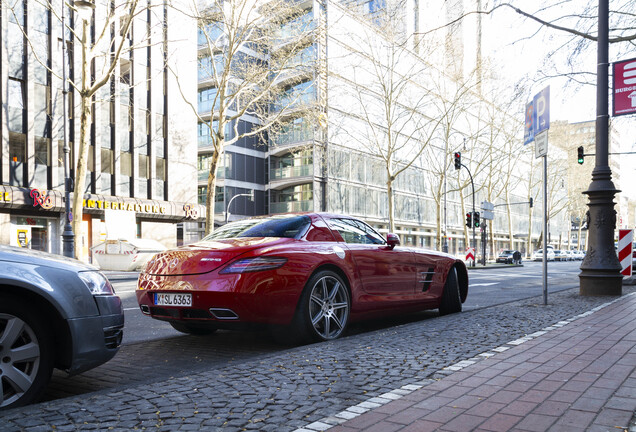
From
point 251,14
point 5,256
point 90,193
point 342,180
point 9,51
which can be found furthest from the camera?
point 342,180

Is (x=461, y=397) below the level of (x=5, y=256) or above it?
below

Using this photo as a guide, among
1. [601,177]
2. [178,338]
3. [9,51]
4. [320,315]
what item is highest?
[9,51]

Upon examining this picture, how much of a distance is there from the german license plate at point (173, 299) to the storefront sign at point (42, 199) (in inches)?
940

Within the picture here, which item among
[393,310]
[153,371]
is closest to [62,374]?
[153,371]

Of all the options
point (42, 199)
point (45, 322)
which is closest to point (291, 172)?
point (42, 199)

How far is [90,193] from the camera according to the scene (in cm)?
2820

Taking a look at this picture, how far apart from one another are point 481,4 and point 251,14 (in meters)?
14.6

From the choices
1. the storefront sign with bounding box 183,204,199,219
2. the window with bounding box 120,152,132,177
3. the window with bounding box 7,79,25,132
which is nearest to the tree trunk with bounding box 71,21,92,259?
the window with bounding box 7,79,25,132

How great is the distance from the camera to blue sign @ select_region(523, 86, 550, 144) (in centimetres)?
800

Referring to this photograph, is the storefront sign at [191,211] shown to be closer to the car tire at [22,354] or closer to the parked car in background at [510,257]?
the parked car in background at [510,257]

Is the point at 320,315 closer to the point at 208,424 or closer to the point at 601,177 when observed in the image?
the point at 208,424

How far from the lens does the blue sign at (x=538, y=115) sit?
8.00 m

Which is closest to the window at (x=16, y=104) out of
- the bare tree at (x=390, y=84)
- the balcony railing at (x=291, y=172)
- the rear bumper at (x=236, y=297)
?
the bare tree at (x=390, y=84)

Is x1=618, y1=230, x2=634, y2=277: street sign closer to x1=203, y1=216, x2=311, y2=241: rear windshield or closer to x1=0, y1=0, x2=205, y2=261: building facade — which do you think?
x1=203, y1=216, x2=311, y2=241: rear windshield
